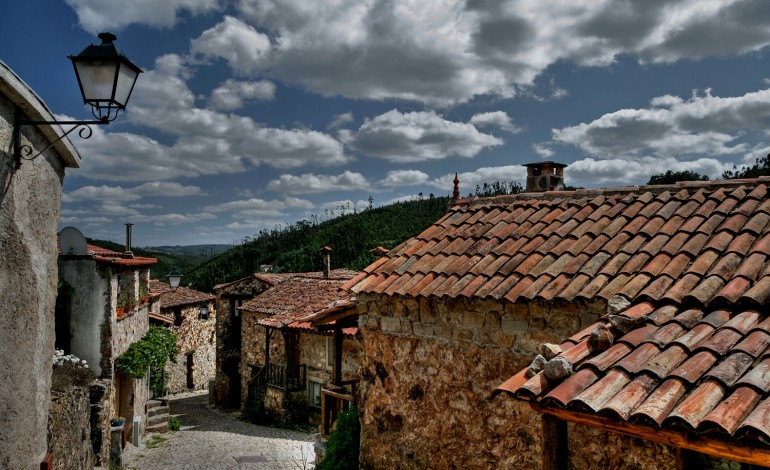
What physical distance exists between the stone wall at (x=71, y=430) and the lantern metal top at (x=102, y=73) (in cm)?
540

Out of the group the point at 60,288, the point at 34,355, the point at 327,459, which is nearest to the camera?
the point at 34,355

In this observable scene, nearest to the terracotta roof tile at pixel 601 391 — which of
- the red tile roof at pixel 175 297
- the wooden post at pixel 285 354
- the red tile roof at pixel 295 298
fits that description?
the red tile roof at pixel 295 298

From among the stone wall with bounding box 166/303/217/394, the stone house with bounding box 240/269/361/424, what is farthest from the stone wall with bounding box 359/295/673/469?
the stone wall with bounding box 166/303/217/394

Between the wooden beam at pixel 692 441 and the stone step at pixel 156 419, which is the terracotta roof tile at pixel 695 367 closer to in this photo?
the wooden beam at pixel 692 441

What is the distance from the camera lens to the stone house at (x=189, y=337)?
29641 millimetres

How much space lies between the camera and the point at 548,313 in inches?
202

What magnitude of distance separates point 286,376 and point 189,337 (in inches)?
484

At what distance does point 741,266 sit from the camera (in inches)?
169

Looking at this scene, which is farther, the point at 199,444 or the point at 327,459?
the point at 199,444

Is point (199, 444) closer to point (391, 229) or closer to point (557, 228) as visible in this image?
point (557, 228)

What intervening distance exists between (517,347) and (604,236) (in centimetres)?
152

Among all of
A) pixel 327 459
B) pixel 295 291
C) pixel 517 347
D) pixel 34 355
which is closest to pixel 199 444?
pixel 295 291

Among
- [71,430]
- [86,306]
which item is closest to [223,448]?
[86,306]

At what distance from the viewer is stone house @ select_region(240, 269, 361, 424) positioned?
20141 millimetres
